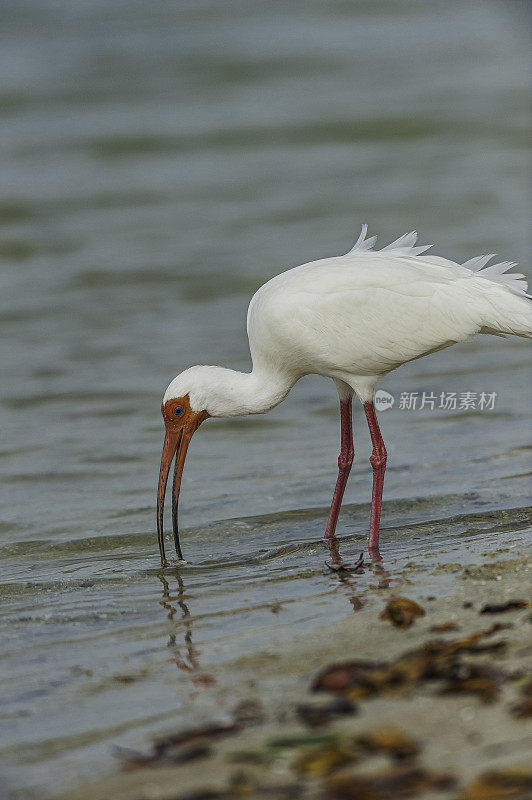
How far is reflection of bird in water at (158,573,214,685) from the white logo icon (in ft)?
14.9

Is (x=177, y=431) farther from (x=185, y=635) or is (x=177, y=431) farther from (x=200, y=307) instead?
(x=200, y=307)

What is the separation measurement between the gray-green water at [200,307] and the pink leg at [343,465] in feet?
0.69

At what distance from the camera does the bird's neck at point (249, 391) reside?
7.80 metres

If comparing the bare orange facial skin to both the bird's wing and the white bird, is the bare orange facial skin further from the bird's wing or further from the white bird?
the bird's wing

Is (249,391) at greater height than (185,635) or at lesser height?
greater

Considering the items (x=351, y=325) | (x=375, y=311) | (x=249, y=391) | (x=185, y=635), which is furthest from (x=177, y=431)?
(x=185, y=635)

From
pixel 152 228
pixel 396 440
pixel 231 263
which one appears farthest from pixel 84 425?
pixel 152 228

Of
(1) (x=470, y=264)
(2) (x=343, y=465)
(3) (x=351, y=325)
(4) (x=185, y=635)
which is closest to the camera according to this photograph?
(4) (x=185, y=635)

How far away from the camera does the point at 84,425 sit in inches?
432

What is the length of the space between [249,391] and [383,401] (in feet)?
11.2

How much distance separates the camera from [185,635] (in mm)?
5426

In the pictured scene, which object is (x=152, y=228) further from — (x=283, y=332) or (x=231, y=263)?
(x=283, y=332)

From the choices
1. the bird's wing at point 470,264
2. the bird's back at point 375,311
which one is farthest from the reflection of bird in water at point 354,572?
the bird's wing at point 470,264

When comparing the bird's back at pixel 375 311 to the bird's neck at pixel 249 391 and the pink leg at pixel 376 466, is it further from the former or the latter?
the pink leg at pixel 376 466
